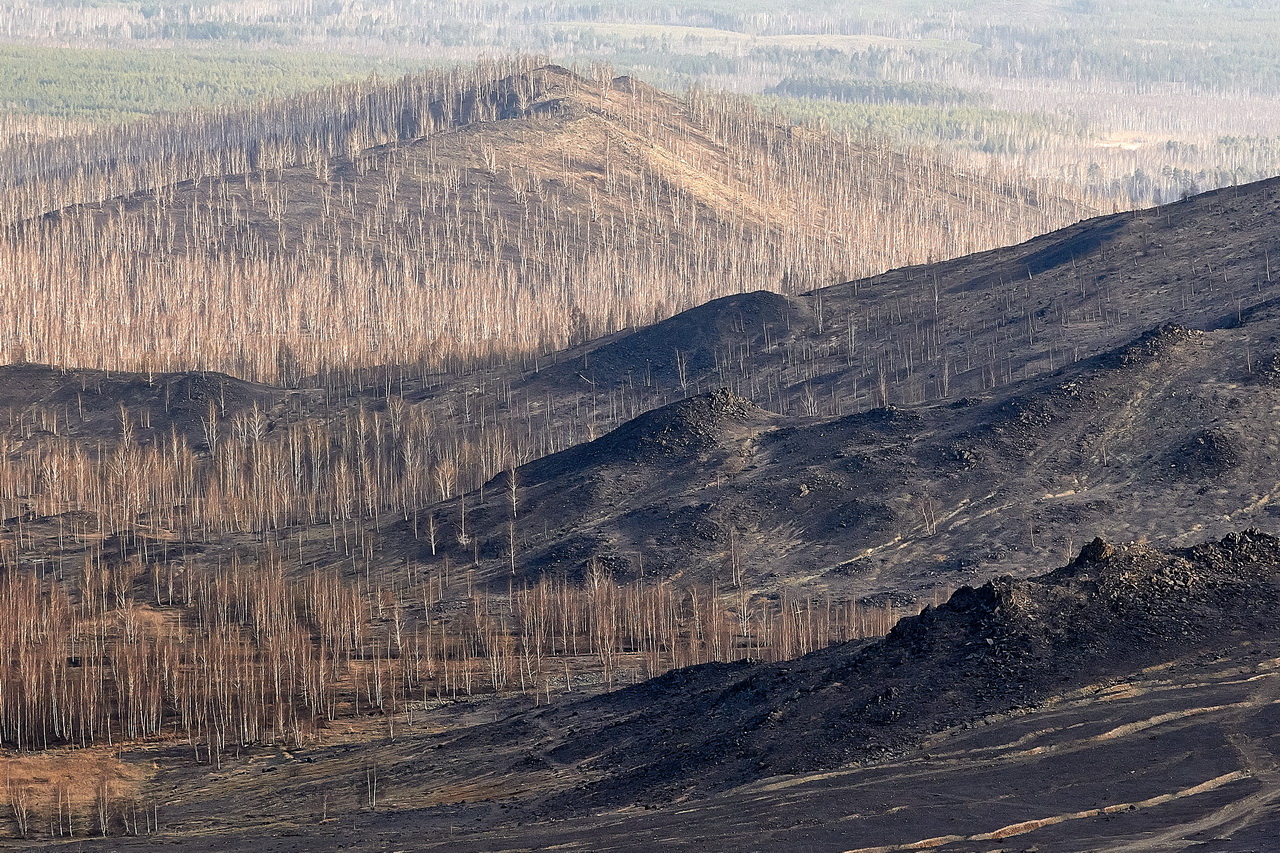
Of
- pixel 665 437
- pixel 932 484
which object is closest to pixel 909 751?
pixel 932 484

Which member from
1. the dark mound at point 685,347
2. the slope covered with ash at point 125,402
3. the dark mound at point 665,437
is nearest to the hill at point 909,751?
the dark mound at point 665,437

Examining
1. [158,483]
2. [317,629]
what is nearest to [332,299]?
[158,483]

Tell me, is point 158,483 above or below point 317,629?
above

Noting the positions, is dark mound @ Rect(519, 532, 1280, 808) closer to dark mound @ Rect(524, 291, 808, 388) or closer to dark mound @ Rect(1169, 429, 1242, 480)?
dark mound @ Rect(1169, 429, 1242, 480)

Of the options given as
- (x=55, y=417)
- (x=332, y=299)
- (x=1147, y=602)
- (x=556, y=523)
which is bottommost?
(x=1147, y=602)

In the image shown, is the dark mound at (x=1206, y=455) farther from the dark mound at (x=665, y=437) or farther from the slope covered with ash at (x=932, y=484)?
the dark mound at (x=665, y=437)

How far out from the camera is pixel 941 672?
178ft

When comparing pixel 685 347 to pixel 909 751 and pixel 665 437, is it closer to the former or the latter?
pixel 665 437

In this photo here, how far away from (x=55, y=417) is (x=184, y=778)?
80.3 m

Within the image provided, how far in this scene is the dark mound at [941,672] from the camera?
5153 cm

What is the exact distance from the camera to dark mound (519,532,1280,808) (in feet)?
169

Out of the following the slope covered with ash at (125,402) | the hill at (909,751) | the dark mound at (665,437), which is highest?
the slope covered with ash at (125,402)

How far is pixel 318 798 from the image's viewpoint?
181ft

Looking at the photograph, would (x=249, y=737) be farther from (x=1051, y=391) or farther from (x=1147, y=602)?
(x=1051, y=391)
